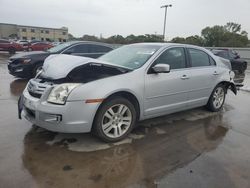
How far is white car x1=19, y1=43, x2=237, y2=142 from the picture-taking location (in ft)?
11.4

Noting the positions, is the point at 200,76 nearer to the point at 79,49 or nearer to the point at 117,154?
the point at 117,154

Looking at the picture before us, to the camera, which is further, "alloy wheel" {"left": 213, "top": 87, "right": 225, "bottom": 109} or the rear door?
"alloy wheel" {"left": 213, "top": 87, "right": 225, "bottom": 109}

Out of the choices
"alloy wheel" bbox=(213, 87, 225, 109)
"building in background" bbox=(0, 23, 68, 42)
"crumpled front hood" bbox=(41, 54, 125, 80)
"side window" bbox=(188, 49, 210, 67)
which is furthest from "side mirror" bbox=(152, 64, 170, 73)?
"building in background" bbox=(0, 23, 68, 42)

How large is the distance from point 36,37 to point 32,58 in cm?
8063

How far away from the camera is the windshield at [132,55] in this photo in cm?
436

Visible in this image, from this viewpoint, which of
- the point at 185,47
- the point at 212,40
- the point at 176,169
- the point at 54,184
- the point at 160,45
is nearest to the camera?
the point at 54,184

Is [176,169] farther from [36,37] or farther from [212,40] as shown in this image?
[36,37]

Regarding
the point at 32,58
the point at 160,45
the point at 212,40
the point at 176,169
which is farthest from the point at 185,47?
the point at 212,40

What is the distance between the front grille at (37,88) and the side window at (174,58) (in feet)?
6.43

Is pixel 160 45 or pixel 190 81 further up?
pixel 160 45

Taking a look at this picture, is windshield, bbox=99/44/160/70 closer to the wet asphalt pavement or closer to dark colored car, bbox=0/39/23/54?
the wet asphalt pavement

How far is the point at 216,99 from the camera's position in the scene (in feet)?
19.0

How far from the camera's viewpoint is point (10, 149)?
3.51 meters

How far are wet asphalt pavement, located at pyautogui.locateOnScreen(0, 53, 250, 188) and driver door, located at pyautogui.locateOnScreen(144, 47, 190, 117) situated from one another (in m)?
0.40
